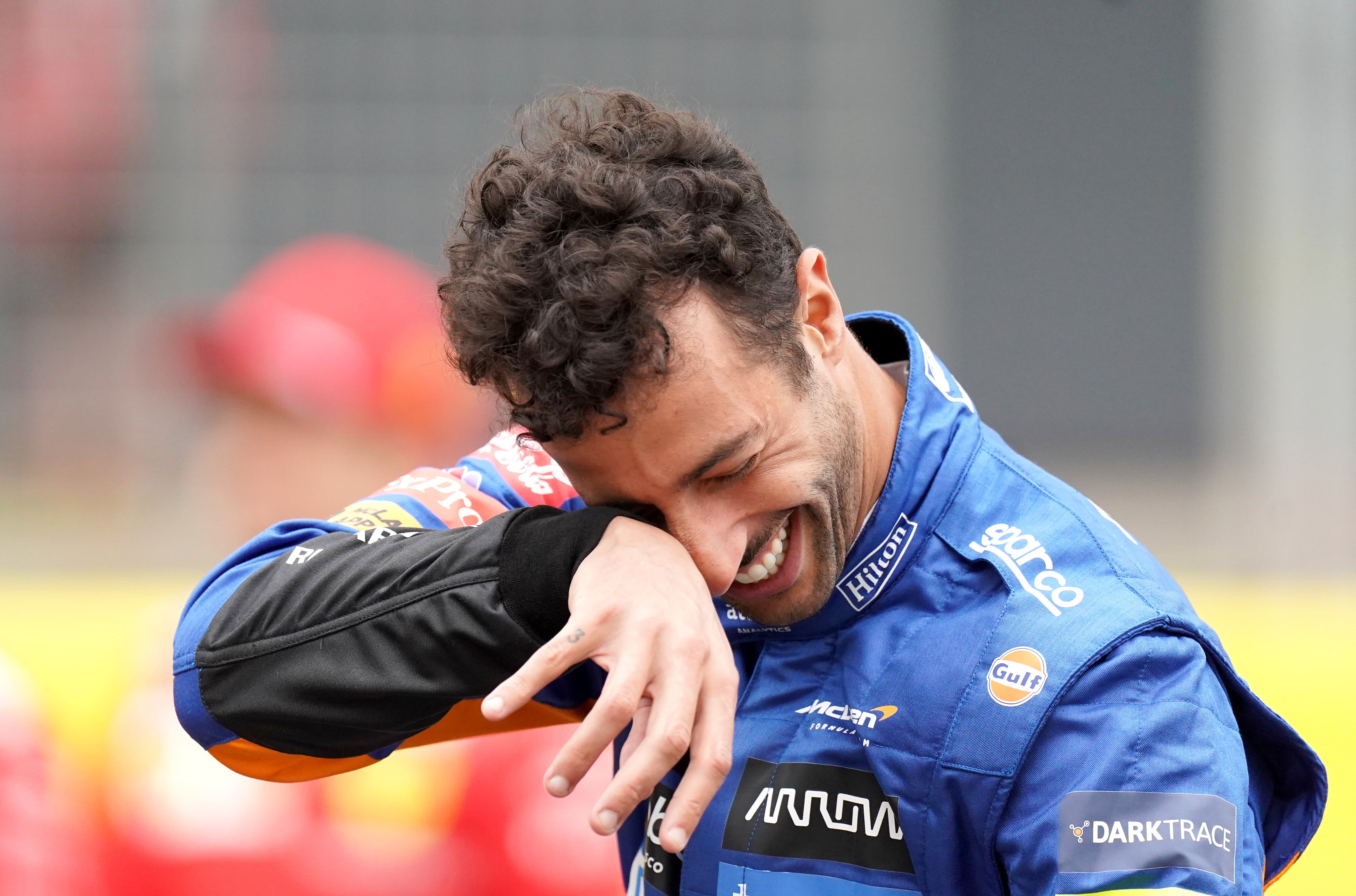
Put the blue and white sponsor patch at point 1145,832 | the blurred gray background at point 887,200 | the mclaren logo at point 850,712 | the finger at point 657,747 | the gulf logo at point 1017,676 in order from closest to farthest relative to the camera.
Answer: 1. the finger at point 657,747
2. the blue and white sponsor patch at point 1145,832
3. the gulf logo at point 1017,676
4. the mclaren logo at point 850,712
5. the blurred gray background at point 887,200

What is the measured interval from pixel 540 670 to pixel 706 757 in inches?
6.5

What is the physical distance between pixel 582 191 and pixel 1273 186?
3184 mm

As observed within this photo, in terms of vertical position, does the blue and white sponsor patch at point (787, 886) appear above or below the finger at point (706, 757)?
below

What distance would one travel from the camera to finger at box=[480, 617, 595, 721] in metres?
1.21

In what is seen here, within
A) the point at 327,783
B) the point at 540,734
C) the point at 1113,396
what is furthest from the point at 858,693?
the point at 1113,396

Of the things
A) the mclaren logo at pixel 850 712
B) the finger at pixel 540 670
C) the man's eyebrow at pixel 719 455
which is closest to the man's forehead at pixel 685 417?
the man's eyebrow at pixel 719 455

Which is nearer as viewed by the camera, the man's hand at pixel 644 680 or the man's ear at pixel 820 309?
the man's hand at pixel 644 680

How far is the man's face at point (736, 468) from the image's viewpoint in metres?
1.44

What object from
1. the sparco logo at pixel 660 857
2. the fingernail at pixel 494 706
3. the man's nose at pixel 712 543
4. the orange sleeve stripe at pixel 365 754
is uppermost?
the man's nose at pixel 712 543

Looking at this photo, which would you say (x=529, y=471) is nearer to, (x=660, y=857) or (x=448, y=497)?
(x=448, y=497)

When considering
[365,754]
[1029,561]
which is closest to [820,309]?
[1029,561]

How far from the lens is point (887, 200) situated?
4.86 m

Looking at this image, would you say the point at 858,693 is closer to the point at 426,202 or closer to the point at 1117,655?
the point at 1117,655

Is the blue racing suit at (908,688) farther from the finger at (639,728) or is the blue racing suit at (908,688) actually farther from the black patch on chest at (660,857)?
the finger at (639,728)
